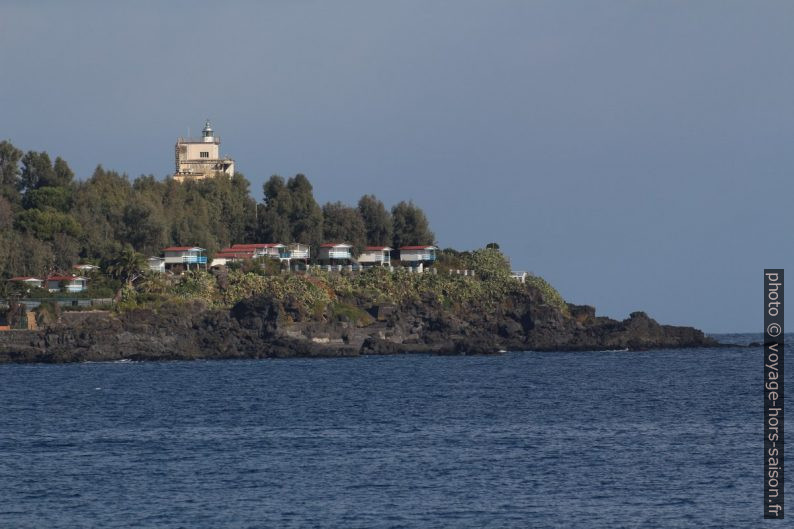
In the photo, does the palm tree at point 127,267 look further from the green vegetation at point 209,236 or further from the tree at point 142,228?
the tree at point 142,228

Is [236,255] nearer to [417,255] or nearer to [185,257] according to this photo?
[185,257]

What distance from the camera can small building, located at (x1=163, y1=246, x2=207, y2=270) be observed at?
116938 mm

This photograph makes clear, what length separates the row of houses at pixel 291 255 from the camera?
117250 millimetres

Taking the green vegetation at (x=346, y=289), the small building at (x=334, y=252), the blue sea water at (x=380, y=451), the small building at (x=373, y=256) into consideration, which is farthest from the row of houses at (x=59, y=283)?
the small building at (x=373, y=256)

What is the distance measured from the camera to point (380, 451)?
147 feet

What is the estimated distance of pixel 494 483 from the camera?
37906 mm

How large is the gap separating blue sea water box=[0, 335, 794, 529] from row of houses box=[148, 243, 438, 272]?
37.9 meters

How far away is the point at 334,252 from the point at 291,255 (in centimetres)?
457

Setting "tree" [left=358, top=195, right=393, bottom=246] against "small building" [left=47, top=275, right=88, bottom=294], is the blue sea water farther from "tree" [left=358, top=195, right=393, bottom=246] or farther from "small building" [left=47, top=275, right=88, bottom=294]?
"tree" [left=358, top=195, right=393, bottom=246]

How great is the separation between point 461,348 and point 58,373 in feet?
117

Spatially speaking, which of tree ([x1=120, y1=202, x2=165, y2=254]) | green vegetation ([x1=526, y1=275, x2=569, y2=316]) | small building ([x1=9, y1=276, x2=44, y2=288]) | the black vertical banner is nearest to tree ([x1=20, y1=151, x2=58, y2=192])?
tree ([x1=120, y1=202, x2=165, y2=254])

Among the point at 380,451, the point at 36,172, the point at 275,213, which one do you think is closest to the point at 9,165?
the point at 36,172

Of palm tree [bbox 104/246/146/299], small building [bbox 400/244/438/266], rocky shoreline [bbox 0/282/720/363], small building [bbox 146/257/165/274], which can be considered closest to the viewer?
rocky shoreline [bbox 0/282/720/363]

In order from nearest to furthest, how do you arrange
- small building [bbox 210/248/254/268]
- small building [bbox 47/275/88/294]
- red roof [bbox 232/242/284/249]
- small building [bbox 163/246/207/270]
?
small building [bbox 47/275/88/294] → small building [bbox 163/246/207/270] → small building [bbox 210/248/254/268] → red roof [bbox 232/242/284/249]
